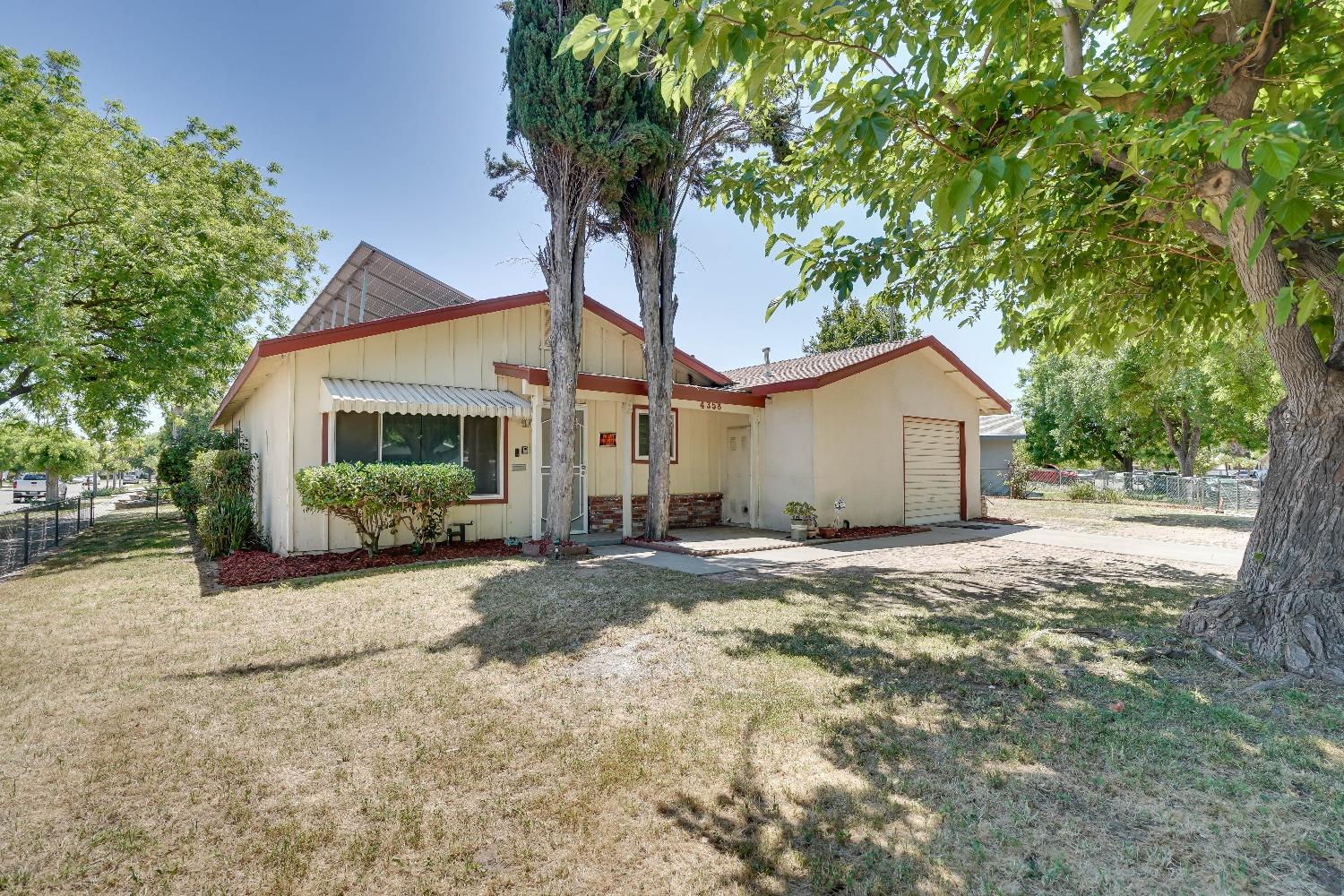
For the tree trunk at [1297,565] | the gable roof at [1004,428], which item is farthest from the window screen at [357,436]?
the gable roof at [1004,428]

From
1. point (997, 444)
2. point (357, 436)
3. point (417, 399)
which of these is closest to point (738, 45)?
point (417, 399)

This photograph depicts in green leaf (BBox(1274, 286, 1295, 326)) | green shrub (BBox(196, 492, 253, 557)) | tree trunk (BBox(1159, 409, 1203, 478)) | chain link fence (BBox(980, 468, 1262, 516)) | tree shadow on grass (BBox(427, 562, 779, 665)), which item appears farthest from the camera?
tree trunk (BBox(1159, 409, 1203, 478))

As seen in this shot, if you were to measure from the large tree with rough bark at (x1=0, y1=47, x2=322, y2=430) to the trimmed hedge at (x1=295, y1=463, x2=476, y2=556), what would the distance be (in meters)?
7.45

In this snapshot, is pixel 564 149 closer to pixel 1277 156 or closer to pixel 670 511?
pixel 670 511

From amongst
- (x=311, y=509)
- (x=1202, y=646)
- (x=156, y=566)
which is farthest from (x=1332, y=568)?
(x=156, y=566)

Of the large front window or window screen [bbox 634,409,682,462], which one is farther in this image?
window screen [bbox 634,409,682,462]

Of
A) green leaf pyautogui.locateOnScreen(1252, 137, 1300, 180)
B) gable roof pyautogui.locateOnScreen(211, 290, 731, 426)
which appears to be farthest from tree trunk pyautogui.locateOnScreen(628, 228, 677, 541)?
green leaf pyautogui.locateOnScreen(1252, 137, 1300, 180)

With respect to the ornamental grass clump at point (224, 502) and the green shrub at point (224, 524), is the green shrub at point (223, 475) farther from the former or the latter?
the green shrub at point (224, 524)

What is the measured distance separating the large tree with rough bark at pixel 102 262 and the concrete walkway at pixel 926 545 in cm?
1146

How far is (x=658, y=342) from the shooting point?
11445mm

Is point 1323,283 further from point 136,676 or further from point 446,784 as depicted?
point 136,676

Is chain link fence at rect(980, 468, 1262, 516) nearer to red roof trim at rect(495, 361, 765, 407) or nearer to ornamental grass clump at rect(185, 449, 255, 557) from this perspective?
red roof trim at rect(495, 361, 765, 407)

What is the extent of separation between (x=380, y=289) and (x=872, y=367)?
499 inches

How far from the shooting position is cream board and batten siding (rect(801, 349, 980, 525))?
42.1 feet
